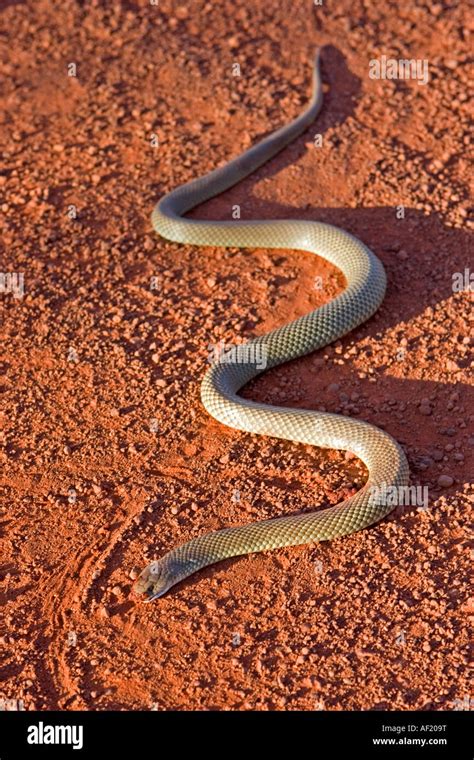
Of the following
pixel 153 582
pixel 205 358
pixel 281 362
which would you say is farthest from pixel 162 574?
pixel 281 362

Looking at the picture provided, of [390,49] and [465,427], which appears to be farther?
[390,49]

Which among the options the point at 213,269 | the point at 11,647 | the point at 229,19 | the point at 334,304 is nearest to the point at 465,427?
the point at 334,304

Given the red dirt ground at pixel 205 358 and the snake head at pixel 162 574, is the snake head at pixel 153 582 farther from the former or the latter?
the red dirt ground at pixel 205 358

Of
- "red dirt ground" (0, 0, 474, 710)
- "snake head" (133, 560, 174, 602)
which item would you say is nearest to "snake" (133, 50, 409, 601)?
"snake head" (133, 560, 174, 602)

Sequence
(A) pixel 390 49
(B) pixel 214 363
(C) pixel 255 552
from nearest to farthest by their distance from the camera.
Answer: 1. (C) pixel 255 552
2. (B) pixel 214 363
3. (A) pixel 390 49

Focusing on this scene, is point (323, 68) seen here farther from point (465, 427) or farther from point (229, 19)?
point (465, 427)

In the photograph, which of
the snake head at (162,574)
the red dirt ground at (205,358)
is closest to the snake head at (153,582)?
the snake head at (162,574)

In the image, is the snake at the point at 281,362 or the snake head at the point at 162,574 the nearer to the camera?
the snake head at the point at 162,574
